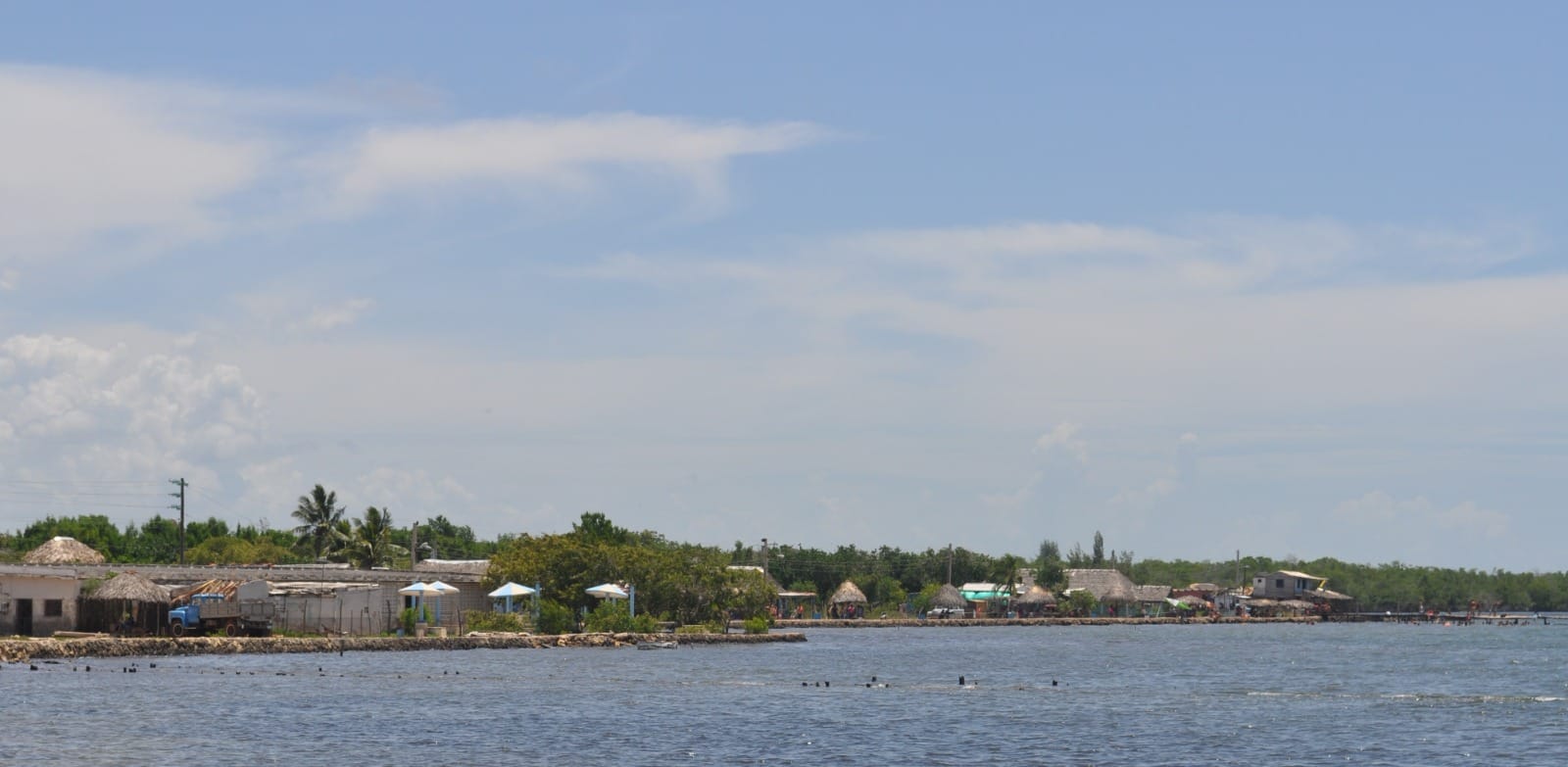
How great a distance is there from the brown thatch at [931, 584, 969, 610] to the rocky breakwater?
6541cm

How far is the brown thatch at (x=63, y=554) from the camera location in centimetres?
7644

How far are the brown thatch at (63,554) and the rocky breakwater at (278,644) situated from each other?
1527cm

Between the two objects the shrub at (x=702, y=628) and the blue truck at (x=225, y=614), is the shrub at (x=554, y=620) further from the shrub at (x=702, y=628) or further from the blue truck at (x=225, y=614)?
the blue truck at (x=225, y=614)

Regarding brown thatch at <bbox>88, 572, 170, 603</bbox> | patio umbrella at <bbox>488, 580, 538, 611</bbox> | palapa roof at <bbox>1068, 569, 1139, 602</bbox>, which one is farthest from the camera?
palapa roof at <bbox>1068, 569, 1139, 602</bbox>

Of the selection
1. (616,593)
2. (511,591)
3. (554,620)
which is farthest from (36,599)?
(616,593)

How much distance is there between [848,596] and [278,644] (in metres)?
76.9

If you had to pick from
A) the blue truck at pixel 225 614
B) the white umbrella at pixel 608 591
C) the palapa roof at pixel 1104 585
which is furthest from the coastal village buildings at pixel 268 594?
the palapa roof at pixel 1104 585

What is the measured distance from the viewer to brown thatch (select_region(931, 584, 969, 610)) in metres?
143

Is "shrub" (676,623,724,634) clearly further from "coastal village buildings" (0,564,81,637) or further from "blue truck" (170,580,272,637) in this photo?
"coastal village buildings" (0,564,81,637)

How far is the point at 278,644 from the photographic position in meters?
64.6

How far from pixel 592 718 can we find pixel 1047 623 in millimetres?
105311

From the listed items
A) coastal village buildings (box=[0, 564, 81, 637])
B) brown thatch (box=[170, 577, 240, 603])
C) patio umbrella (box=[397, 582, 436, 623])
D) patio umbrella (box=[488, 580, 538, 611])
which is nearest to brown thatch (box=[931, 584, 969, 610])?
patio umbrella (box=[488, 580, 538, 611])

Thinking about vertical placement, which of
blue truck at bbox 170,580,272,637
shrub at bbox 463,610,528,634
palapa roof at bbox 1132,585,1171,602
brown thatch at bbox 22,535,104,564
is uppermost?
brown thatch at bbox 22,535,104,564

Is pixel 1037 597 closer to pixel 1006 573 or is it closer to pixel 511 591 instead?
pixel 1006 573
